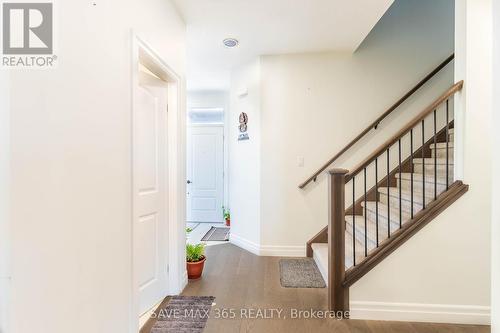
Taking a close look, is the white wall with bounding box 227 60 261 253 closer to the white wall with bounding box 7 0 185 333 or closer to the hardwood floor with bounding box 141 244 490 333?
the hardwood floor with bounding box 141 244 490 333

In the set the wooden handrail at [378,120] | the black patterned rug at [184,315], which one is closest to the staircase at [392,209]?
the wooden handrail at [378,120]

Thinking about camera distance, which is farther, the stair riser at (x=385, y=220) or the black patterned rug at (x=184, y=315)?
the stair riser at (x=385, y=220)

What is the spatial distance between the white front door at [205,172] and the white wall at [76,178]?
3.83 m

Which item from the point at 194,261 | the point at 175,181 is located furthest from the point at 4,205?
the point at 194,261

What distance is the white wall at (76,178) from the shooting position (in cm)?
96

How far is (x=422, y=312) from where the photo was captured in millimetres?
2045

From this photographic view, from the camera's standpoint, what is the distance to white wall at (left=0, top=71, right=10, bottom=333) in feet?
2.93

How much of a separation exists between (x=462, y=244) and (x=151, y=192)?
95.0 inches

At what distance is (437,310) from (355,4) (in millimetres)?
2608

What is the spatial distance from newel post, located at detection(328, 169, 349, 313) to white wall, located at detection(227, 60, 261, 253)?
1570mm

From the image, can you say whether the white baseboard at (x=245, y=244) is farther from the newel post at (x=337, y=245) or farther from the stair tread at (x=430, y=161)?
the stair tread at (x=430, y=161)

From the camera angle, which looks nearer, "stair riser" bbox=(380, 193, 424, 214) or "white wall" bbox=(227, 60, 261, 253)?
"stair riser" bbox=(380, 193, 424, 214)

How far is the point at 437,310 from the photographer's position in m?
2.04

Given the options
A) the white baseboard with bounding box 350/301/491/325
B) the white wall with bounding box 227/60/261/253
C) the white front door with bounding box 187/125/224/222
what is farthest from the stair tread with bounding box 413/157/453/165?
the white front door with bounding box 187/125/224/222
